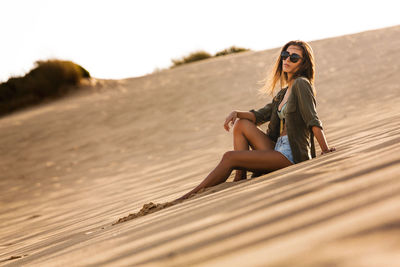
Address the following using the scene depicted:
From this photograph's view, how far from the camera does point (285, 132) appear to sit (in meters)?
3.17

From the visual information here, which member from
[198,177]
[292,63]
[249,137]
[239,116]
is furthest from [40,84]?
[292,63]

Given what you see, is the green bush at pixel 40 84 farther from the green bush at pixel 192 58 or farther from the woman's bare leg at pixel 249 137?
the woman's bare leg at pixel 249 137

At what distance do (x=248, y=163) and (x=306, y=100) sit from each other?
57 cm

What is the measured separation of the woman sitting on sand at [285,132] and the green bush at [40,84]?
12.6m

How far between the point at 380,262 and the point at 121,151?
733cm

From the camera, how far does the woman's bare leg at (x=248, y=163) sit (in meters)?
2.96

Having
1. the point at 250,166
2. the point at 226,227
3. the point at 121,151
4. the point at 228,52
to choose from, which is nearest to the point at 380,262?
the point at 226,227

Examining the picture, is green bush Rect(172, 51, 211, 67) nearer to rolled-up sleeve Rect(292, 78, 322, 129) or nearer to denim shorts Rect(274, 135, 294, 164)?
denim shorts Rect(274, 135, 294, 164)

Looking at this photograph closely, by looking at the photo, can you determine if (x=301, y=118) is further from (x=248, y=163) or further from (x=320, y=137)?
(x=248, y=163)

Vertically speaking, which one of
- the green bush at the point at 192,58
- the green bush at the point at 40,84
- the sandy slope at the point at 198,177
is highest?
the green bush at the point at 192,58

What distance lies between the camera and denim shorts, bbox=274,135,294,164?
2.98 m

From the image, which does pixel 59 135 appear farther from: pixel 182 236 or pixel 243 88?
pixel 182 236

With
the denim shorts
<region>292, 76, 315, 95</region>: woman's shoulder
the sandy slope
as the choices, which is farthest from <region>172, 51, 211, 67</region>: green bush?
<region>292, 76, 315, 95</region>: woman's shoulder

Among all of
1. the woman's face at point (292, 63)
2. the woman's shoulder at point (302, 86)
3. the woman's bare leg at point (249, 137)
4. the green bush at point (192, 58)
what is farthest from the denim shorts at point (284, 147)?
the green bush at point (192, 58)
